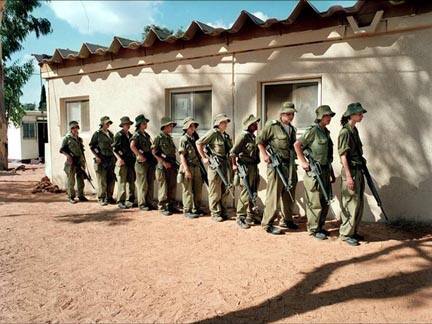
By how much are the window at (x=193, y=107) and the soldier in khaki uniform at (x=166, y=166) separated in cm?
81

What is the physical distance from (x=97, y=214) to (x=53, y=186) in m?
3.35

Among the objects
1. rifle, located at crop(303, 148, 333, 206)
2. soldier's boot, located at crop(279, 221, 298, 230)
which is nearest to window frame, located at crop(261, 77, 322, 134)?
rifle, located at crop(303, 148, 333, 206)

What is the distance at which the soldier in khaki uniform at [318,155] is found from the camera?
5145 millimetres

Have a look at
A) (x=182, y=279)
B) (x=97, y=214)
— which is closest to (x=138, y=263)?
(x=182, y=279)

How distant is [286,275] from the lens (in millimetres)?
4102

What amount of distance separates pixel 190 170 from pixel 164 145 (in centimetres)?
72

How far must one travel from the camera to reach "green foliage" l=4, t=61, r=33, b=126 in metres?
20.0

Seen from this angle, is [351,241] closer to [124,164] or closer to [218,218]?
[218,218]

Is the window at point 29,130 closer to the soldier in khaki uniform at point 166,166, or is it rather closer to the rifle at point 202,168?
the soldier in khaki uniform at point 166,166

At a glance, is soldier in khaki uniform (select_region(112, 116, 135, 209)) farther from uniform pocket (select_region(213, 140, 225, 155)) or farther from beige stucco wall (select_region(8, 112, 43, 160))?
beige stucco wall (select_region(8, 112, 43, 160))

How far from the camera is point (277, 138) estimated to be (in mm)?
5535

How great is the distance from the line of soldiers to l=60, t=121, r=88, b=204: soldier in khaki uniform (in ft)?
0.07

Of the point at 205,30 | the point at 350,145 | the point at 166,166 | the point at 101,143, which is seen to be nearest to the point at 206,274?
the point at 350,145

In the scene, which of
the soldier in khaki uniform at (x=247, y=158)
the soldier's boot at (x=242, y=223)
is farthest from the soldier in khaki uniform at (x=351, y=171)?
the soldier's boot at (x=242, y=223)
